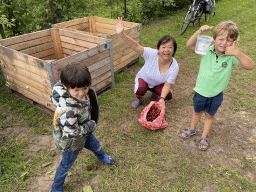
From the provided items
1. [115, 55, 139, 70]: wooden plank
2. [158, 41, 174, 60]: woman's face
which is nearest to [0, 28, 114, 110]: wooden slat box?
[115, 55, 139, 70]: wooden plank

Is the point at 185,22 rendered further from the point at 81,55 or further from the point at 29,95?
the point at 29,95

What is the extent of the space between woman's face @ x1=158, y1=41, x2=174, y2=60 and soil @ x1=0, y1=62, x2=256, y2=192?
1.13 m

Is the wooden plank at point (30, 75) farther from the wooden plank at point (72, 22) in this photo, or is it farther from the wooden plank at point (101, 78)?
the wooden plank at point (72, 22)

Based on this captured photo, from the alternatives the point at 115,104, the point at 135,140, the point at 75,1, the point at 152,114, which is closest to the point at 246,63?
the point at 152,114

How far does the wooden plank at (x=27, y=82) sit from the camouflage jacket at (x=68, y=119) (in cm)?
156

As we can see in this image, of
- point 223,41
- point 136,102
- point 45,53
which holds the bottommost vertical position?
point 136,102

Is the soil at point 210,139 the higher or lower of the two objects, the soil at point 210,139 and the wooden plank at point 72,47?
the lower

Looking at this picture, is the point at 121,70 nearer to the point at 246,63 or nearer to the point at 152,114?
the point at 152,114

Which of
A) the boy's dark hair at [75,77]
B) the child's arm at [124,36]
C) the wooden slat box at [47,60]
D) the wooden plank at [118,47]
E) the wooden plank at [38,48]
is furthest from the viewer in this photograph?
the wooden plank at [118,47]

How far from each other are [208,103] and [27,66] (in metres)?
2.89

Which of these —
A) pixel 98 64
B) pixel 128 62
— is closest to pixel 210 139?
pixel 98 64

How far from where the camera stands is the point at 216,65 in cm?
244

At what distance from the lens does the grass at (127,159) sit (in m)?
2.50

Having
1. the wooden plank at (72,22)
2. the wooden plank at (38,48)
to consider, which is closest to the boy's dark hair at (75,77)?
the wooden plank at (38,48)
